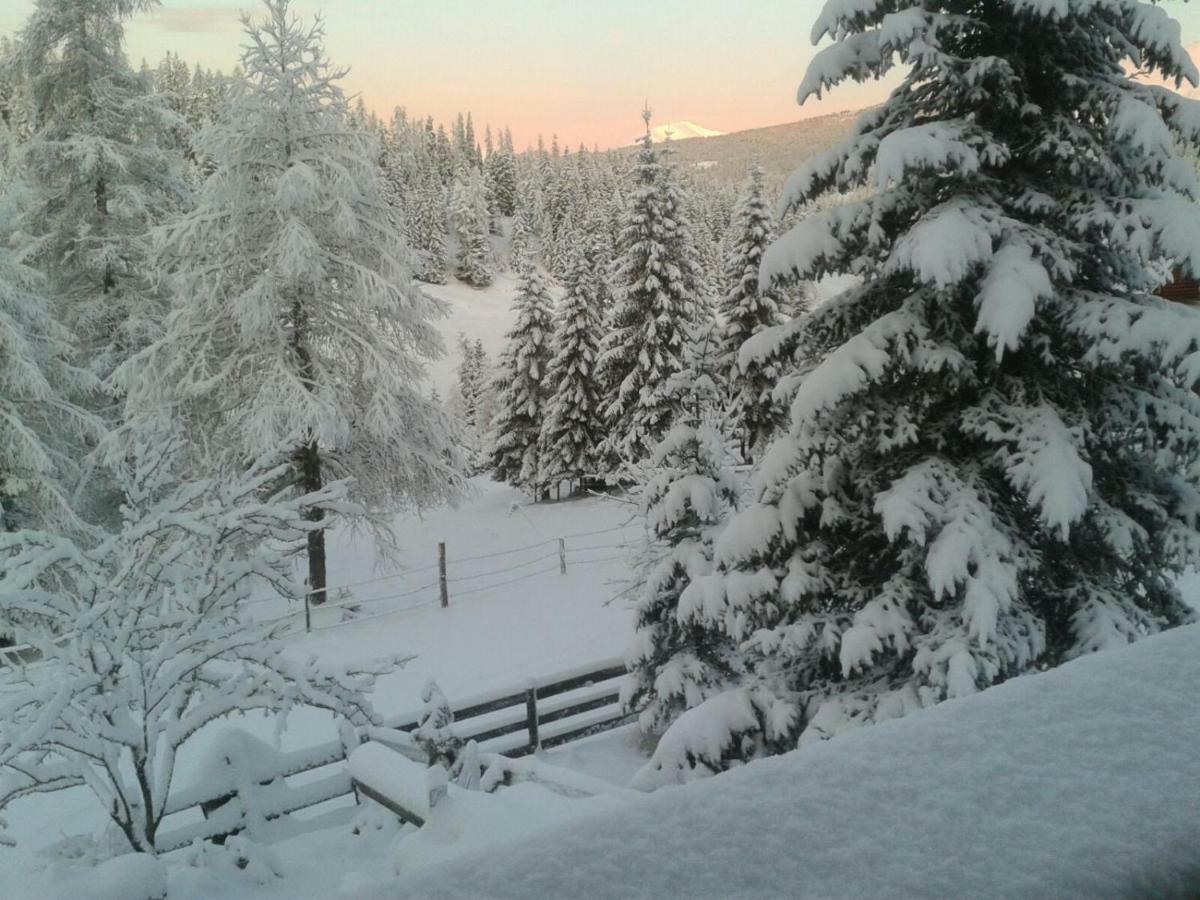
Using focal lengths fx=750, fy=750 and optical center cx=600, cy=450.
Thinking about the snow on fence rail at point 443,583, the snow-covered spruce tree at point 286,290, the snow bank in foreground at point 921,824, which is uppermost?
the snow-covered spruce tree at point 286,290

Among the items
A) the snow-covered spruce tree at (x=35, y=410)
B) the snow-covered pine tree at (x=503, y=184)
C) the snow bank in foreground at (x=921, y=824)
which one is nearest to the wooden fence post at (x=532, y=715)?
the snow bank in foreground at (x=921, y=824)

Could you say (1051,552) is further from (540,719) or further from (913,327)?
(540,719)

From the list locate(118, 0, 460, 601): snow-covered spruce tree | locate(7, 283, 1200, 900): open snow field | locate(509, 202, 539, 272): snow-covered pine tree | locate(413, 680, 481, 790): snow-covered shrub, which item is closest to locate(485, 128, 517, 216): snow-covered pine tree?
locate(509, 202, 539, 272): snow-covered pine tree

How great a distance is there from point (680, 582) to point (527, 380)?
27.0 meters

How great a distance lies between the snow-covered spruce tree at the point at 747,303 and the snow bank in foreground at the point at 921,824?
25.3 m

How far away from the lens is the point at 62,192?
1736 centimetres

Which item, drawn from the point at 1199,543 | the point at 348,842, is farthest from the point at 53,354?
the point at 1199,543

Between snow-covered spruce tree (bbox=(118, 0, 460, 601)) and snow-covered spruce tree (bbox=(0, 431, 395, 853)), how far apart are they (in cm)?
820

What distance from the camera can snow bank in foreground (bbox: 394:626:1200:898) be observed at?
2.53 ft

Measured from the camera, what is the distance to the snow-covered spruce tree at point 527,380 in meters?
35.1

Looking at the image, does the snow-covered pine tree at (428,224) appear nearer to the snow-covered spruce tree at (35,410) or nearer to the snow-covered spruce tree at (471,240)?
the snow-covered spruce tree at (471,240)

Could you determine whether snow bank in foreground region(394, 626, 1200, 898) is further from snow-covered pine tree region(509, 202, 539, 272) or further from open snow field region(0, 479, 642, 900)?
snow-covered pine tree region(509, 202, 539, 272)

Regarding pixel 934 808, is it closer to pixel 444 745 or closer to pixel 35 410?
pixel 444 745

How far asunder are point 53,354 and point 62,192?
433cm
